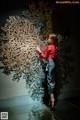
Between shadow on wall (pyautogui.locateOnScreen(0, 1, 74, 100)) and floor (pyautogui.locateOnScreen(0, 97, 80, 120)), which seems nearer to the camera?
floor (pyautogui.locateOnScreen(0, 97, 80, 120))

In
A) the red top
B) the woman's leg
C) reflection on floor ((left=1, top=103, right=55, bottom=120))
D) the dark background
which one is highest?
the dark background

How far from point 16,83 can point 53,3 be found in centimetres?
167

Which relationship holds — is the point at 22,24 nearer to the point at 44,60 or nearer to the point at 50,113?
the point at 44,60

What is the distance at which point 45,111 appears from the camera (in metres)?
4.82

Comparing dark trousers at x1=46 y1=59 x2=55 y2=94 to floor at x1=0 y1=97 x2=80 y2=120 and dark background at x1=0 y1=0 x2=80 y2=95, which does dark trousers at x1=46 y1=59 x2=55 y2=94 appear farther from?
dark background at x1=0 y1=0 x2=80 y2=95

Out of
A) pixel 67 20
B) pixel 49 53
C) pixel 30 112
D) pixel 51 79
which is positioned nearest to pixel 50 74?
pixel 51 79

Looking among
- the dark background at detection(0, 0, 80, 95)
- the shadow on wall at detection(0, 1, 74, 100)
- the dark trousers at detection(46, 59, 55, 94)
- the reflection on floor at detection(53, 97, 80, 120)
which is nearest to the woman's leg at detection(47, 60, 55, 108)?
the dark trousers at detection(46, 59, 55, 94)

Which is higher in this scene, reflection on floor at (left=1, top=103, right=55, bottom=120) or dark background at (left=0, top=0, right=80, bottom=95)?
dark background at (left=0, top=0, right=80, bottom=95)

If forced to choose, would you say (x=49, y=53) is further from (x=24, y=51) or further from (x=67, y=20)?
(x=67, y=20)

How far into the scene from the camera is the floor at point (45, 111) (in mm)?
4512

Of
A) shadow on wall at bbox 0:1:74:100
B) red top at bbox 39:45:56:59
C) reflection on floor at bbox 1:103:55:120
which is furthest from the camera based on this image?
shadow on wall at bbox 0:1:74:100

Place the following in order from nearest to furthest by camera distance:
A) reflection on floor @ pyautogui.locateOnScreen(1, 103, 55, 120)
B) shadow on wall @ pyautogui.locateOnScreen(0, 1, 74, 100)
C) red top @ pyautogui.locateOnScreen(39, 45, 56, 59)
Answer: reflection on floor @ pyautogui.locateOnScreen(1, 103, 55, 120)
red top @ pyautogui.locateOnScreen(39, 45, 56, 59)
shadow on wall @ pyautogui.locateOnScreen(0, 1, 74, 100)

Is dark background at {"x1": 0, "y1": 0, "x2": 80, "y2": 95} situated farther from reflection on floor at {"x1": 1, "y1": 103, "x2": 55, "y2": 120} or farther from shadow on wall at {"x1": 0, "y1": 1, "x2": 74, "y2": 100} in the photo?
reflection on floor at {"x1": 1, "y1": 103, "x2": 55, "y2": 120}

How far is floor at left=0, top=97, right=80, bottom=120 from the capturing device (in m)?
4.51
